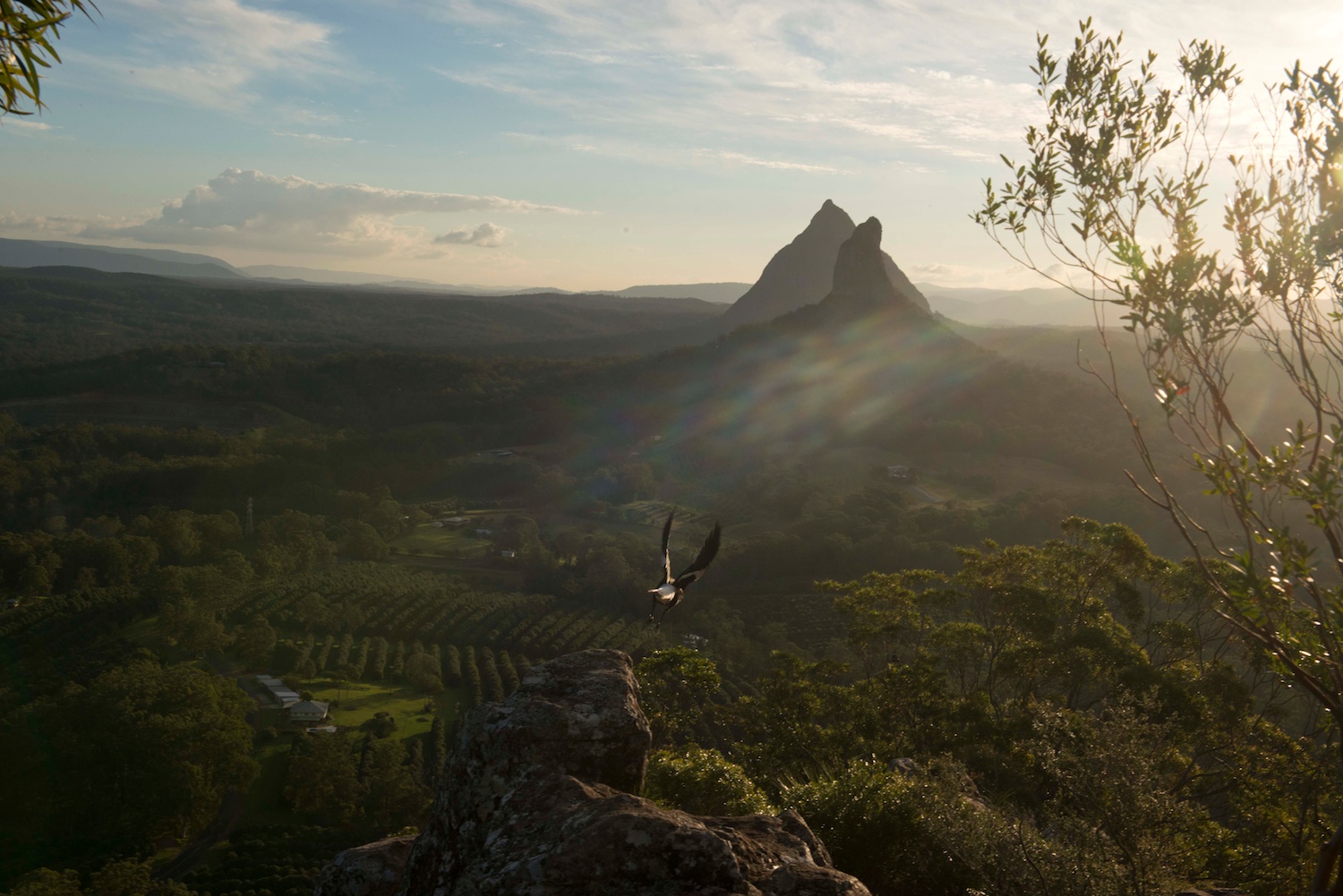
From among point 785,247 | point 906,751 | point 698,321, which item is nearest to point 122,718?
point 906,751

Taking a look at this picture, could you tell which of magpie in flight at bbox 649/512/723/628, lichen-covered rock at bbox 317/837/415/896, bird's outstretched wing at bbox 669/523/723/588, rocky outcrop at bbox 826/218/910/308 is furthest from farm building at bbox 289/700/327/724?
rocky outcrop at bbox 826/218/910/308

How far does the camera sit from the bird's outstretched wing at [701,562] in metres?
7.85

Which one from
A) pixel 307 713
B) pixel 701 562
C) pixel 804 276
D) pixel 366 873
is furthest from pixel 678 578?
pixel 804 276

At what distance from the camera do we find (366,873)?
588 centimetres

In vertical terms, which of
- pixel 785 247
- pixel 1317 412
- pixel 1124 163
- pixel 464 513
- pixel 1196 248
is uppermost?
pixel 785 247

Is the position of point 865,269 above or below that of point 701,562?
above

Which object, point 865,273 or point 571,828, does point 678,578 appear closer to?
point 571,828

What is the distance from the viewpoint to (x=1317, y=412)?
5.42 meters

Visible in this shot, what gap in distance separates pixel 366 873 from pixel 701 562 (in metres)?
3.97

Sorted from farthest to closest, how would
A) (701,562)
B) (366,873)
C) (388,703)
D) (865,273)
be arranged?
1. (865,273)
2. (388,703)
3. (701,562)
4. (366,873)

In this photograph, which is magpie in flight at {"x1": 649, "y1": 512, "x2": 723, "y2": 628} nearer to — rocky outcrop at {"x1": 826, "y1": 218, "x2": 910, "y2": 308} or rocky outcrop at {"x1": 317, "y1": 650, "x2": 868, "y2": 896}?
rocky outcrop at {"x1": 317, "y1": 650, "x2": 868, "y2": 896}

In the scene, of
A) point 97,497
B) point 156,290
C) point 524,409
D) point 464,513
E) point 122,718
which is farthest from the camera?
point 156,290

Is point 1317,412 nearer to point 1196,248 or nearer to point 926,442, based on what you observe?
point 1196,248

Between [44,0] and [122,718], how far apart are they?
29.1 meters
